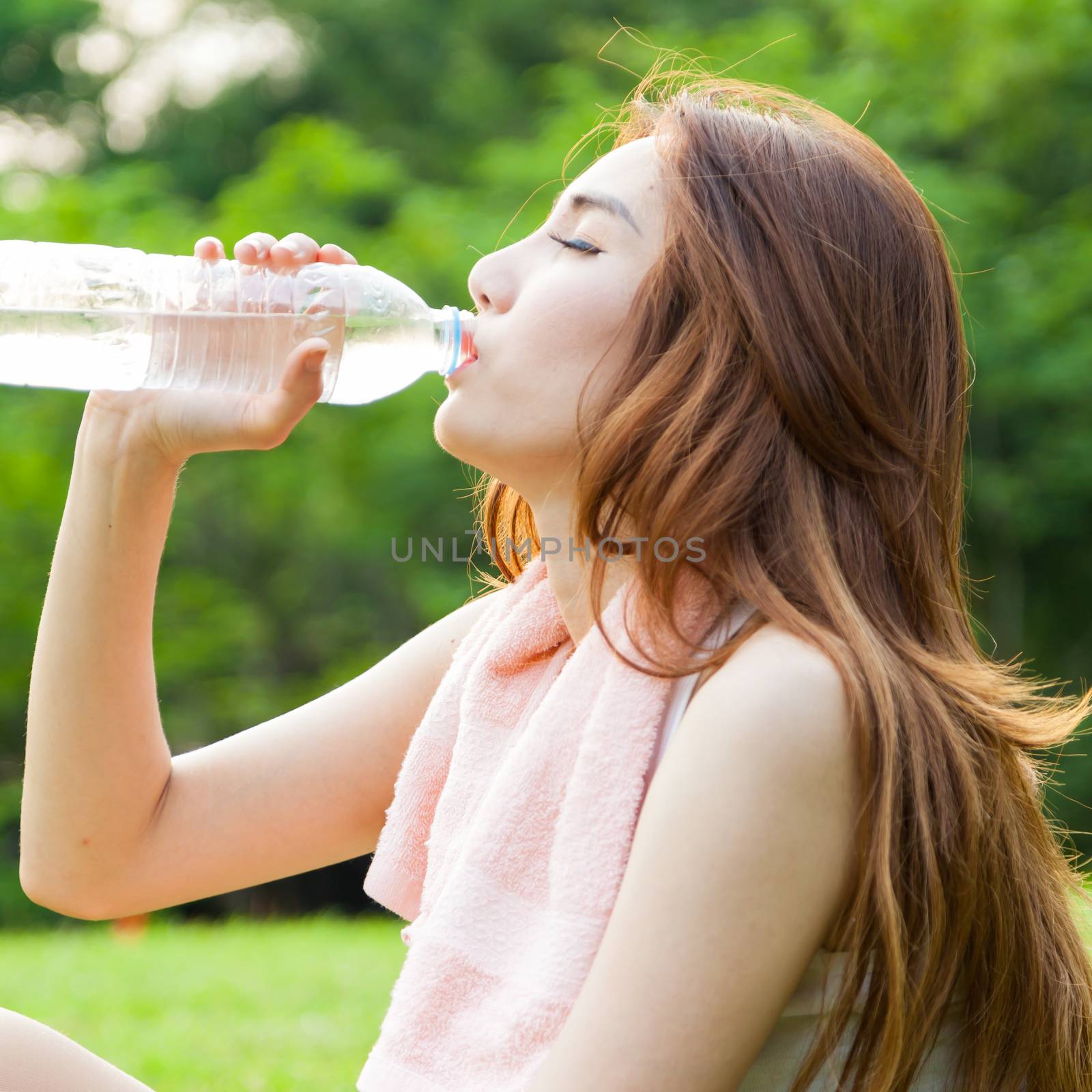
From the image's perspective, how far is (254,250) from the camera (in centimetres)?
178

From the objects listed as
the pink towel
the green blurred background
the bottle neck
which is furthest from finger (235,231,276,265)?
the green blurred background

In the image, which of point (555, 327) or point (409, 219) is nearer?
point (555, 327)

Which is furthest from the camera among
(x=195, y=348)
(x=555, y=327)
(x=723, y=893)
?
(x=195, y=348)

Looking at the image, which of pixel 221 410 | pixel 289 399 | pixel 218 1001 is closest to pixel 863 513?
pixel 289 399

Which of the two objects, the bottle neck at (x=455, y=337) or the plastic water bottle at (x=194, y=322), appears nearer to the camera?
the bottle neck at (x=455, y=337)

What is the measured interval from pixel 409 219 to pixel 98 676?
7.22 metres

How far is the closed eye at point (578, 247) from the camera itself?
64.5 inches

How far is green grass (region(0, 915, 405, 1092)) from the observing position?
3.26m

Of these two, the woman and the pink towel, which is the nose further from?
the pink towel

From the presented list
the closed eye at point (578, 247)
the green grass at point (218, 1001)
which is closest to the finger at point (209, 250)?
the closed eye at point (578, 247)

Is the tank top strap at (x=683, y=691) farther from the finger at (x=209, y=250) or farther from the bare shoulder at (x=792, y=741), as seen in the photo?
the finger at (x=209, y=250)

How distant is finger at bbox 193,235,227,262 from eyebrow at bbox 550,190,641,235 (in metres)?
0.51

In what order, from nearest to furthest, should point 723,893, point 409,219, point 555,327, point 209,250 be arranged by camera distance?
point 723,893, point 555,327, point 209,250, point 409,219

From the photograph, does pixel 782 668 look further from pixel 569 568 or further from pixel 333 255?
pixel 333 255
